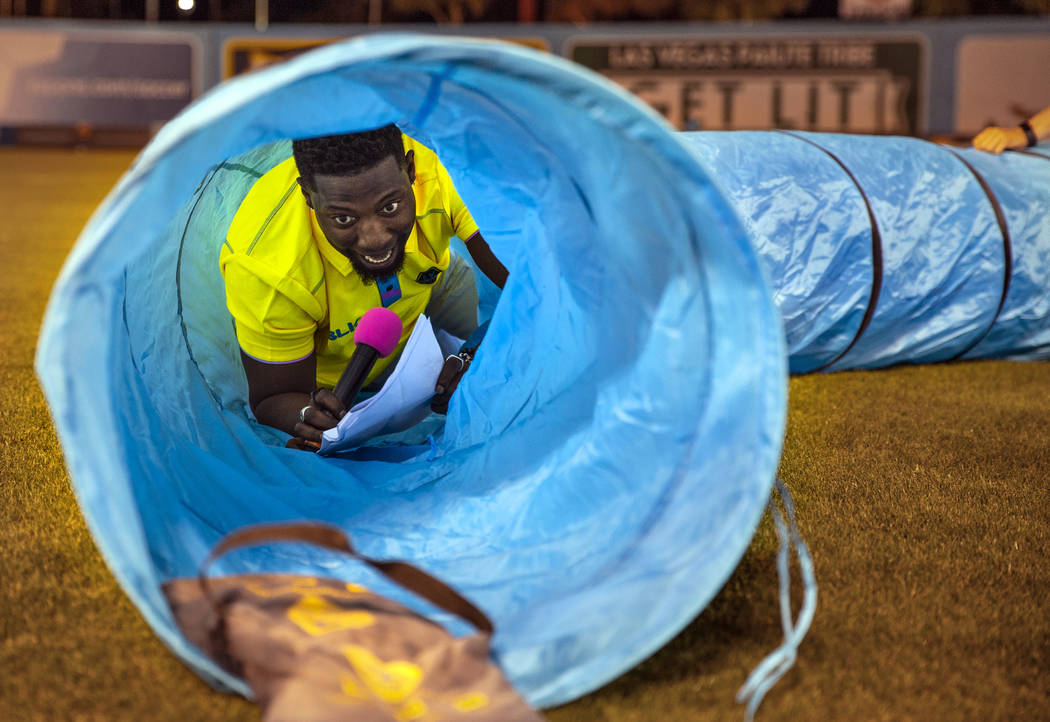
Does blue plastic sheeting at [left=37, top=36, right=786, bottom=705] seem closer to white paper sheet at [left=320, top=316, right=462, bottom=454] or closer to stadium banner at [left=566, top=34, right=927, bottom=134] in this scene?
white paper sheet at [left=320, top=316, right=462, bottom=454]

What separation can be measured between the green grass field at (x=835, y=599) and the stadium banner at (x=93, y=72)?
30.6 ft

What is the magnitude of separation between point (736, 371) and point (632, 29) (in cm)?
919

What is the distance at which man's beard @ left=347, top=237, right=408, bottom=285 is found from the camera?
223 cm

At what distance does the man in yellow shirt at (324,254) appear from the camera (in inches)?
80.1

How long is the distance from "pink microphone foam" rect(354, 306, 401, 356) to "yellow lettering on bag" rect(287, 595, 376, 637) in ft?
2.73

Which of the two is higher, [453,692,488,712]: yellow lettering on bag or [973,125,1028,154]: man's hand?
[973,125,1028,154]: man's hand

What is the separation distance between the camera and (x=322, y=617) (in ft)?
4.28

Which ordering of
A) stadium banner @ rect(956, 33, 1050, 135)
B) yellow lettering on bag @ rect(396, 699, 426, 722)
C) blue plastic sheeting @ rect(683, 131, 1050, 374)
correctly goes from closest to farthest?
yellow lettering on bag @ rect(396, 699, 426, 722), blue plastic sheeting @ rect(683, 131, 1050, 374), stadium banner @ rect(956, 33, 1050, 135)

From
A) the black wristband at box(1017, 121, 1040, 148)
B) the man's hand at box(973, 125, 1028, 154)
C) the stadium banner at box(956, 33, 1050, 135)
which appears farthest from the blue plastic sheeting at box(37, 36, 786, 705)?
the stadium banner at box(956, 33, 1050, 135)

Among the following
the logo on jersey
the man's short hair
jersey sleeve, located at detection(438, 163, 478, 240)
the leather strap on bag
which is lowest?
the leather strap on bag

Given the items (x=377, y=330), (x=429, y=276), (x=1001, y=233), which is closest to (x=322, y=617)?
(x=377, y=330)

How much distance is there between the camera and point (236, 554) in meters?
1.57

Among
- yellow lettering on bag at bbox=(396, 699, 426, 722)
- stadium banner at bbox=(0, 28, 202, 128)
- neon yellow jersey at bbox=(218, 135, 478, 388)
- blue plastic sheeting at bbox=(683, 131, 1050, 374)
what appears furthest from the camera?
stadium banner at bbox=(0, 28, 202, 128)

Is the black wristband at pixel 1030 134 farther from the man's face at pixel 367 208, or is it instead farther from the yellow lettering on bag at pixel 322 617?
the yellow lettering on bag at pixel 322 617
